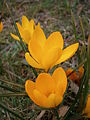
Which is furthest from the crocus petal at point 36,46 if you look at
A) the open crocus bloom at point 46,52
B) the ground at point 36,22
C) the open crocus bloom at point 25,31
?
the ground at point 36,22

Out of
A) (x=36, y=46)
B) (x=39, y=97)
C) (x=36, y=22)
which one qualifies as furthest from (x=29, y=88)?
(x=36, y=22)

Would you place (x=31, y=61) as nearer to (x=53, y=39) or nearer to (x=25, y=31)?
(x=53, y=39)

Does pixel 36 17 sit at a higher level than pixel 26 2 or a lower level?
lower

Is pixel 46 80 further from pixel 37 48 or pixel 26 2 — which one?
pixel 26 2

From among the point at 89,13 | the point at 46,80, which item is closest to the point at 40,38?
the point at 46,80

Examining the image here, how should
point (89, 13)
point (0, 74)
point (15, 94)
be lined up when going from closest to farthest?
1. point (15, 94)
2. point (0, 74)
3. point (89, 13)

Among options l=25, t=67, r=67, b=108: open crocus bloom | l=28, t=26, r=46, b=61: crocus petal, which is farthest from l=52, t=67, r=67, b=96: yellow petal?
l=28, t=26, r=46, b=61: crocus petal

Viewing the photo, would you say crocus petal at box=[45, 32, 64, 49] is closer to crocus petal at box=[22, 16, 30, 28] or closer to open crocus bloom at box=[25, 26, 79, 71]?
open crocus bloom at box=[25, 26, 79, 71]
